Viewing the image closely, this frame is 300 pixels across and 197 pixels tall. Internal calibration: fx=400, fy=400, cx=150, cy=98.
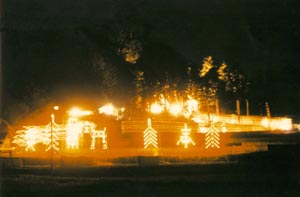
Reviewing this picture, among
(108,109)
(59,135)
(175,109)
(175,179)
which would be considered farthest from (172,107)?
(175,179)

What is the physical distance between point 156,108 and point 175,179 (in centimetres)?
1258

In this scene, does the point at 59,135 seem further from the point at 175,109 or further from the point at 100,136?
the point at 175,109

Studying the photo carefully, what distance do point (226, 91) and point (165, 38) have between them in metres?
5.40

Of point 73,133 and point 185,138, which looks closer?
point 73,133

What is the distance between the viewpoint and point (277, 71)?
26.0 metres

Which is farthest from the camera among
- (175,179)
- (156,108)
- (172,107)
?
(172,107)

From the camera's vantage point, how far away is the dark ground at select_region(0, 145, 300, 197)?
33.6ft

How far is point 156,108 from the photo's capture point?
24234 mm

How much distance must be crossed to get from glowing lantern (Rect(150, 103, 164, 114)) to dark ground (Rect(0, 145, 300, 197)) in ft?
36.5

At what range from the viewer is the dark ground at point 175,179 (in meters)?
10.2

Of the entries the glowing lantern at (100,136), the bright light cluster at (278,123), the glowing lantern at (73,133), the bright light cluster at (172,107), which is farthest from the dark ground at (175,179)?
the bright light cluster at (172,107)

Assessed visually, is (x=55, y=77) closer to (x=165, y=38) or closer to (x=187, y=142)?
(x=165, y=38)

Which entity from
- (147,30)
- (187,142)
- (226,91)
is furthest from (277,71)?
(187,142)

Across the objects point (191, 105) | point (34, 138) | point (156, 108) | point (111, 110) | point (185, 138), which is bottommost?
point (185, 138)
